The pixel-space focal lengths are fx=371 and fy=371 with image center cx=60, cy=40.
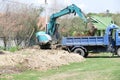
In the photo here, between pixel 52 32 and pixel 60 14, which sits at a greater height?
pixel 60 14

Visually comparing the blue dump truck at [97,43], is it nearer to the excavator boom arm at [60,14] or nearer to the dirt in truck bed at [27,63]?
the excavator boom arm at [60,14]

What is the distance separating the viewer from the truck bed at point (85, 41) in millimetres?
34188

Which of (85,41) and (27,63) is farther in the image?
(85,41)

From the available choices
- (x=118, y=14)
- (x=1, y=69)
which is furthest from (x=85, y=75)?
(x=118, y=14)

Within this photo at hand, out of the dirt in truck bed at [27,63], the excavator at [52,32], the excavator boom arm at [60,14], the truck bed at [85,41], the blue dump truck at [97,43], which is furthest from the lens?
the excavator boom arm at [60,14]

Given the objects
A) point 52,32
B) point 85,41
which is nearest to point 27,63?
point 85,41

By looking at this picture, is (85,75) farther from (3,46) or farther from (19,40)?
(19,40)

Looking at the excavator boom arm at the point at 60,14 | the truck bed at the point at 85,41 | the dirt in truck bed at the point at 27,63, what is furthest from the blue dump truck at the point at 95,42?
the dirt in truck bed at the point at 27,63

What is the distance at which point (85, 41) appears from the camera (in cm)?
3475

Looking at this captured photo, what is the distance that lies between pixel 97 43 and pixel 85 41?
4.09 feet

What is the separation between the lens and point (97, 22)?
36.5 meters

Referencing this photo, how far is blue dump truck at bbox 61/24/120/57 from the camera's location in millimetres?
34031

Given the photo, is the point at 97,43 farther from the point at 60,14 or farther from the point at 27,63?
the point at 27,63

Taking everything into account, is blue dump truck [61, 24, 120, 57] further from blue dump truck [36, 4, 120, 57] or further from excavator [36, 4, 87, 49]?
excavator [36, 4, 87, 49]
